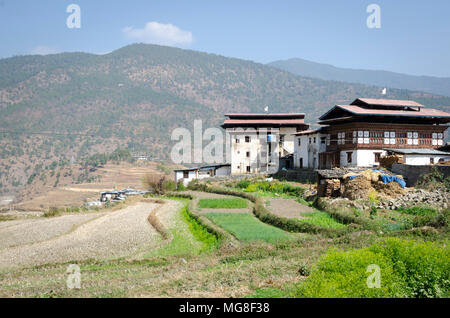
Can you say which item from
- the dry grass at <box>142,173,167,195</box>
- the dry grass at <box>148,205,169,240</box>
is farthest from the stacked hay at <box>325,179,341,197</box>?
the dry grass at <box>142,173,167,195</box>

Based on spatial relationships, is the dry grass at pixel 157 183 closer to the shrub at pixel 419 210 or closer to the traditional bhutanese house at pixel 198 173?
the traditional bhutanese house at pixel 198 173

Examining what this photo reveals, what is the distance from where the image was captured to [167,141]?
133m

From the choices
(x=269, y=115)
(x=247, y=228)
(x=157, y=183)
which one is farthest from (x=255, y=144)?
(x=247, y=228)

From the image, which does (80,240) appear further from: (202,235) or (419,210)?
(419,210)

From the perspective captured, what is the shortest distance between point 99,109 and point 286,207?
137 m

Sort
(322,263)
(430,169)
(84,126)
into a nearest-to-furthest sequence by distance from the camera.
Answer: (322,263), (430,169), (84,126)

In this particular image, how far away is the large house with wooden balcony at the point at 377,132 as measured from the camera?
38.5m

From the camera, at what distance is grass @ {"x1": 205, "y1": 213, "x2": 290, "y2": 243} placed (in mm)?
19353

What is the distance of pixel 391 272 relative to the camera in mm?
10453

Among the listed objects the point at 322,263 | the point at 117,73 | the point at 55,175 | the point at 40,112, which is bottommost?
the point at 55,175

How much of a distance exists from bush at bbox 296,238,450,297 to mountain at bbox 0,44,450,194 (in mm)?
98328
